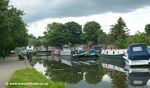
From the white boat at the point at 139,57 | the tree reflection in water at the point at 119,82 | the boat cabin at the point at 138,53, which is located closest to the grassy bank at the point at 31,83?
the tree reflection in water at the point at 119,82

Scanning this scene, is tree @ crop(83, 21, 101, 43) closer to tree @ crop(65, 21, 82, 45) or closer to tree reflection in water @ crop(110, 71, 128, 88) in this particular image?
tree @ crop(65, 21, 82, 45)

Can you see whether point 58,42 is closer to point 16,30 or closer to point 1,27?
point 16,30

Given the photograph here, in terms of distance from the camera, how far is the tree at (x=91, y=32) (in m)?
148

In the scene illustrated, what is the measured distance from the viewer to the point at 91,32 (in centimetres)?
14938

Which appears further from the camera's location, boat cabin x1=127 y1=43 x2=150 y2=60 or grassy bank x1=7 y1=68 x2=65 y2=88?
boat cabin x1=127 y1=43 x2=150 y2=60

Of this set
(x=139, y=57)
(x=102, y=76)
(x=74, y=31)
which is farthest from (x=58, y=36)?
(x=102, y=76)

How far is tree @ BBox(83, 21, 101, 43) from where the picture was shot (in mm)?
148125

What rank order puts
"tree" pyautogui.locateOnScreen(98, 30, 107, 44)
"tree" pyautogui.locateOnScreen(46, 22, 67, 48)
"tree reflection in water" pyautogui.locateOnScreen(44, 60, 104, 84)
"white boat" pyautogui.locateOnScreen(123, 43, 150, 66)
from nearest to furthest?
1. "tree reflection in water" pyautogui.locateOnScreen(44, 60, 104, 84)
2. "white boat" pyautogui.locateOnScreen(123, 43, 150, 66)
3. "tree" pyautogui.locateOnScreen(98, 30, 107, 44)
4. "tree" pyautogui.locateOnScreen(46, 22, 67, 48)

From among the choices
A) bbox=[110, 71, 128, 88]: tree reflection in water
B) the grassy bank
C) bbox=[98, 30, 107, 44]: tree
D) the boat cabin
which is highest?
bbox=[98, 30, 107, 44]: tree

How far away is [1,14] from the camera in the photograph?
4822 cm

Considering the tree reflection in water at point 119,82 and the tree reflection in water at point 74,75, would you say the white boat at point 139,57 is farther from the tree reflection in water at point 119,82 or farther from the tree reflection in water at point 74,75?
the tree reflection in water at point 119,82

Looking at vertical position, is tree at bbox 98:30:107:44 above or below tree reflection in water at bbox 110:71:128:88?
above

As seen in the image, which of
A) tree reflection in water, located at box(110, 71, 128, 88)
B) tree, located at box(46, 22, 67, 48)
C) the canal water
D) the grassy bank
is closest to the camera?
the grassy bank

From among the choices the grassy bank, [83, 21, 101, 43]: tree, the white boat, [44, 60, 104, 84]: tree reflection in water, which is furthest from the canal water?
[83, 21, 101, 43]: tree
